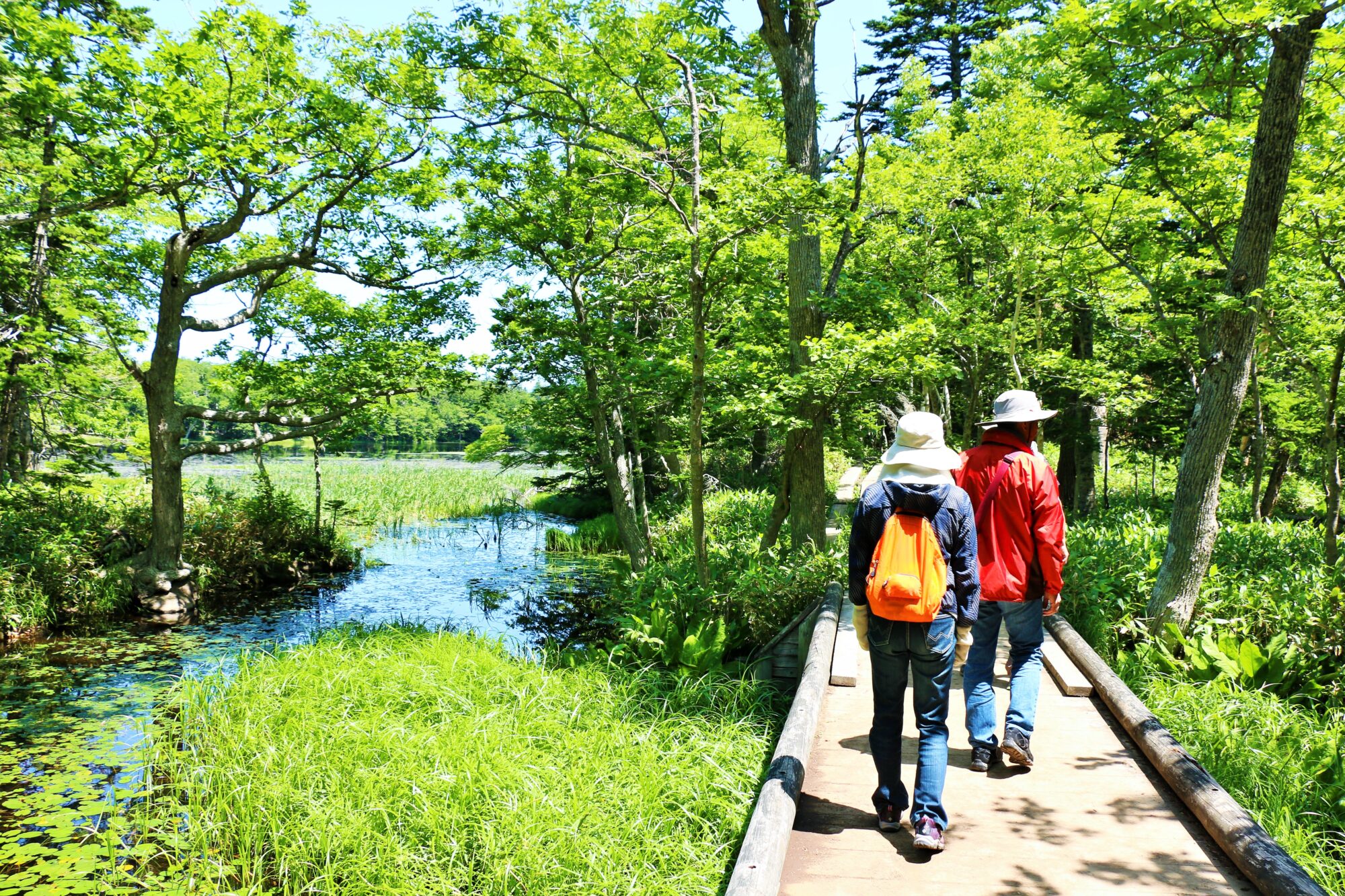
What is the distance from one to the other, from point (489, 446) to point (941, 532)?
14.5m

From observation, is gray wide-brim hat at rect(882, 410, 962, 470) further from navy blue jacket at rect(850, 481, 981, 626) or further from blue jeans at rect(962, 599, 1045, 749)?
blue jeans at rect(962, 599, 1045, 749)

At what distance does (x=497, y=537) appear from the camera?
19.3 meters

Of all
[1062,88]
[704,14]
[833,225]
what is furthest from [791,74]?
[1062,88]

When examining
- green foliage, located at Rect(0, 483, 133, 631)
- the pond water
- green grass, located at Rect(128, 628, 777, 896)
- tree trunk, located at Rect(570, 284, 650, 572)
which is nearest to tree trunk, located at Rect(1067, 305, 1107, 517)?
tree trunk, located at Rect(570, 284, 650, 572)

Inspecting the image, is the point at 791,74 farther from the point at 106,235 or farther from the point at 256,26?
the point at 106,235

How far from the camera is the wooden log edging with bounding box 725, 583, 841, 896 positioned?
311 cm

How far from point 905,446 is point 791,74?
6.77 m

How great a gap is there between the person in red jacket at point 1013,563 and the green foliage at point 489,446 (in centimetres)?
1398

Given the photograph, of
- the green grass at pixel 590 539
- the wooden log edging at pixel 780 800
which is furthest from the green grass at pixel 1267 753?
the green grass at pixel 590 539

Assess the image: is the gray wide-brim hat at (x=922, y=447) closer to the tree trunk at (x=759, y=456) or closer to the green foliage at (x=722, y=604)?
the green foliage at (x=722, y=604)

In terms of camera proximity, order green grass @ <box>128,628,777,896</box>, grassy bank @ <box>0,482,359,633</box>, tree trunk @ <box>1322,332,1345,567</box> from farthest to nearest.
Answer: grassy bank @ <box>0,482,359,633</box> < tree trunk @ <box>1322,332,1345,567</box> < green grass @ <box>128,628,777,896</box>

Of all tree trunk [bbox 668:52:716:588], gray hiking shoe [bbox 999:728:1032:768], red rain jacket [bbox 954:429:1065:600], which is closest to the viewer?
red rain jacket [bbox 954:429:1065:600]

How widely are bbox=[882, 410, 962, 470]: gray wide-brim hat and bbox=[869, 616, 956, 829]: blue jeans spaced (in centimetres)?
68

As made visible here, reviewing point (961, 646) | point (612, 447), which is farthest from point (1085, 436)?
point (961, 646)
